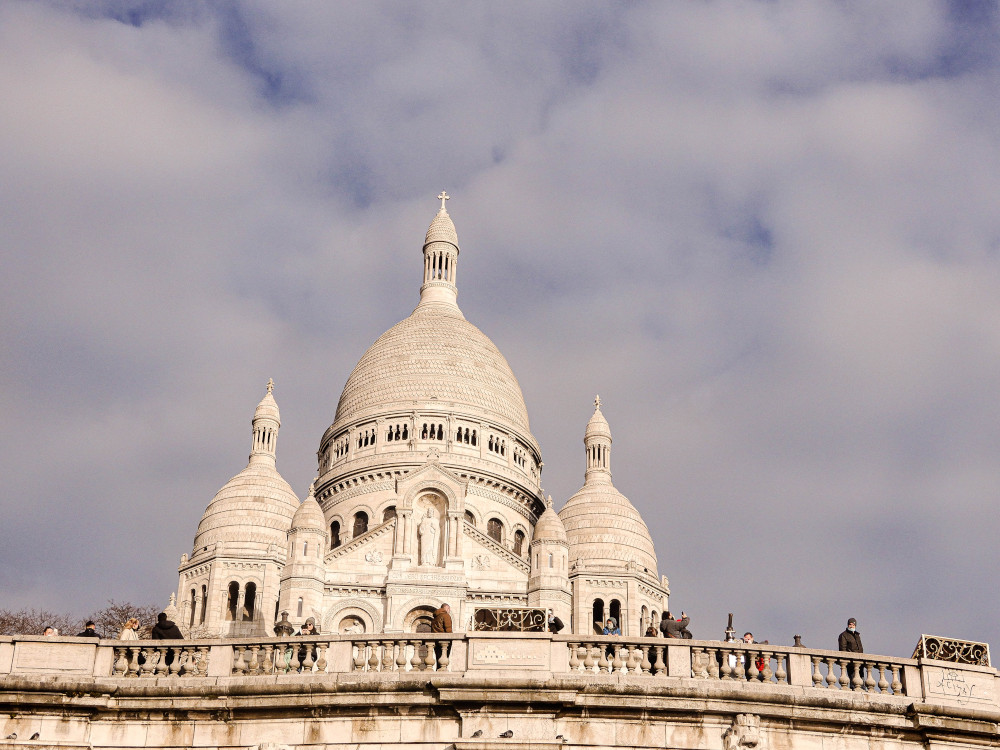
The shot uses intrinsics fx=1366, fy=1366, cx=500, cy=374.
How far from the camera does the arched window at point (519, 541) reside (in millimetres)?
79250

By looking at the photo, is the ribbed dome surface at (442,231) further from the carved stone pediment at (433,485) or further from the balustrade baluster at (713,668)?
the balustrade baluster at (713,668)

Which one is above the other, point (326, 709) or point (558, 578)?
point (558, 578)

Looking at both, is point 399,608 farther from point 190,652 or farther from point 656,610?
point 190,652

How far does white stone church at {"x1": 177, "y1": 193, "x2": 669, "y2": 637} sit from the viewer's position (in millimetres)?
66062

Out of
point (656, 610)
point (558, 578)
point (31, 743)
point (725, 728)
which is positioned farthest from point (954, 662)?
point (656, 610)

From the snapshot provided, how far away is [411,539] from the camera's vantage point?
69.4 metres

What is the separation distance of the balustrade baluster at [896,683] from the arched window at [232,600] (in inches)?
2241

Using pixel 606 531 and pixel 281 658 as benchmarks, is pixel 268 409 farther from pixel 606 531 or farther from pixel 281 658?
pixel 281 658

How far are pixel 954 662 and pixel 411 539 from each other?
52695 mm

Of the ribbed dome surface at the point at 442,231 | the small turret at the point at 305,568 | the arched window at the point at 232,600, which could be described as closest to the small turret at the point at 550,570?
the small turret at the point at 305,568

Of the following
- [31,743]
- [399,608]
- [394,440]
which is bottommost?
[31,743]

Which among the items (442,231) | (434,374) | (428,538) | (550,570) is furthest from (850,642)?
(442,231)

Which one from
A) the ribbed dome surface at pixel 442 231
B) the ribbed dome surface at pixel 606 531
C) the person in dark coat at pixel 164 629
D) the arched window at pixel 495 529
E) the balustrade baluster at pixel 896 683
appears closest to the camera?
the balustrade baluster at pixel 896 683

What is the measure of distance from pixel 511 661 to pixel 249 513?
5904cm
